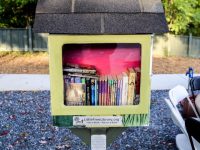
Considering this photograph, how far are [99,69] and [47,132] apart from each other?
2592mm

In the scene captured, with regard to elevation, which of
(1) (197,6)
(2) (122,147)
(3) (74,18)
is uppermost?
(1) (197,6)

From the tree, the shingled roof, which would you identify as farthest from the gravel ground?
the tree

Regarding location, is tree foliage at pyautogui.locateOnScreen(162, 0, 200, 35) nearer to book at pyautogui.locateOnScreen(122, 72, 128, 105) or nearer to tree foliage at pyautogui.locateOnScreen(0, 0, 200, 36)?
tree foliage at pyautogui.locateOnScreen(0, 0, 200, 36)

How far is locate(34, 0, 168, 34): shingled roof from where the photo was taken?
185 centimetres

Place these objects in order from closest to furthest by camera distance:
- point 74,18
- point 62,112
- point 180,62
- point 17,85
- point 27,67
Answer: point 74,18 < point 62,112 < point 17,85 < point 27,67 < point 180,62

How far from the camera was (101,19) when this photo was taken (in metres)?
1.85

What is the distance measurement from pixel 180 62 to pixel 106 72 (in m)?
8.59

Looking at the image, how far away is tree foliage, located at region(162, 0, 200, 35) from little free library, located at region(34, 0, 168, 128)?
9.29 m

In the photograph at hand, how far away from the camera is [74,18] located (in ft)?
6.10

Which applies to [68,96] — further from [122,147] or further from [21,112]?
[21,112]

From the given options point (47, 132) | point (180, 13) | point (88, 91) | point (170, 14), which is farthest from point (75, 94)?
point (170, 14)

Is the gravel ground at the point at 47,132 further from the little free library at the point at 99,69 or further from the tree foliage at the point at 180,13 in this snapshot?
the tree foliage at the point at 180,13

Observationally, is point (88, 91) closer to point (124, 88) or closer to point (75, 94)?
point (75, 94)

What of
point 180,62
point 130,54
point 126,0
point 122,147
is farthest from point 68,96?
point 180,62
